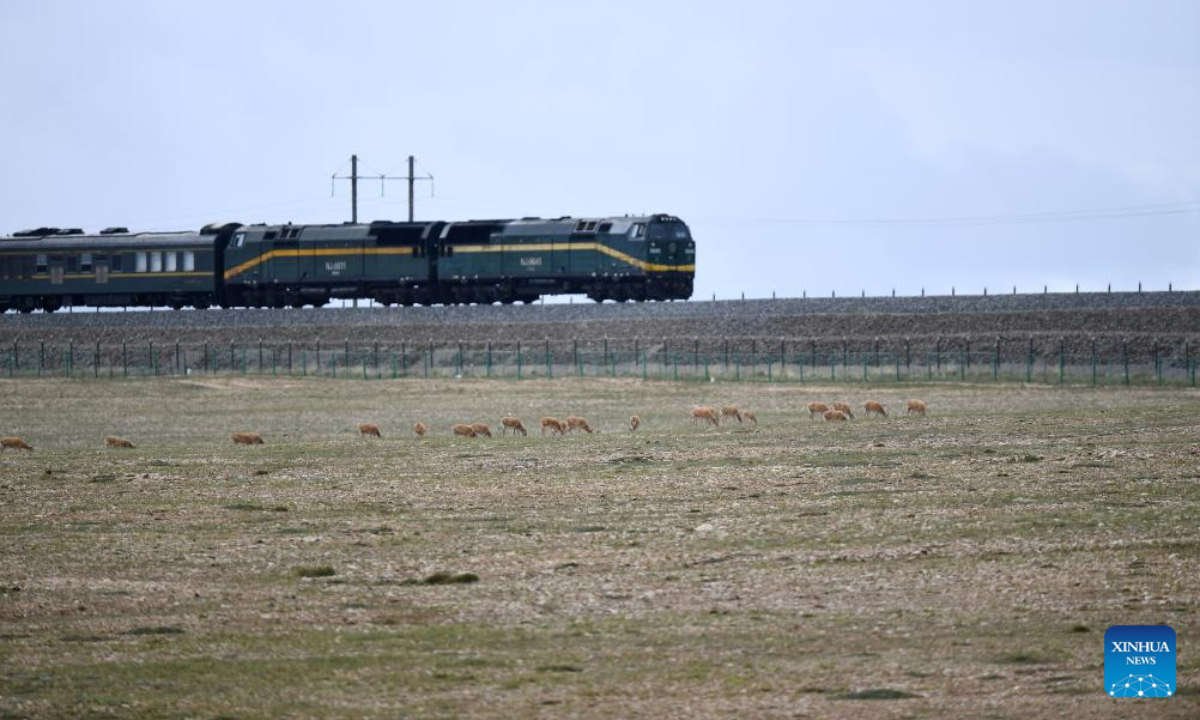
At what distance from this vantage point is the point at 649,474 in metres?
34.8

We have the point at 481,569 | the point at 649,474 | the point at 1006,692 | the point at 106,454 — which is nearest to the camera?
the point at 1006,692

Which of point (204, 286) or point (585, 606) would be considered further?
point (204, 286)

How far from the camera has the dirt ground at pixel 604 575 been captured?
53.8 ft

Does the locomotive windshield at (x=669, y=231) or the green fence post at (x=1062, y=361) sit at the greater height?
the locomotive windshield at (x=669, y=231)

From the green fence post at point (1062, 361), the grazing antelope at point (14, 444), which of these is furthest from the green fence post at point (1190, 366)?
the grazing antelope at point (14, 444)

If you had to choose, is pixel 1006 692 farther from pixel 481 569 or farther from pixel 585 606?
pixel 481 569

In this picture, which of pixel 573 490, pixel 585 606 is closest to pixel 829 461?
pixel 573 490

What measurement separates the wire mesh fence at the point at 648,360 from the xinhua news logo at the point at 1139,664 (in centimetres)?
5339

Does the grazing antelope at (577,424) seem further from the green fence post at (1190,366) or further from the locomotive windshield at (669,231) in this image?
the locomotive windshield at (669,231)

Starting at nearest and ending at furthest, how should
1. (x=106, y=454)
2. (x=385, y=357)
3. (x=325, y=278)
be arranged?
(x=106, y=454), (x=385, y=357), (x=325, y=278)

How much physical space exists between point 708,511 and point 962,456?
9.87 metres

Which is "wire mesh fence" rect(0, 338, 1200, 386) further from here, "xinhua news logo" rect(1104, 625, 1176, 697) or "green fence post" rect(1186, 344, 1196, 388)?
"xinhua news logo" rect(1104, 625, 1176, 697)

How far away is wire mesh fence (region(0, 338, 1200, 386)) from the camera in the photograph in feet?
243

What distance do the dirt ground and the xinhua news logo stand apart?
0.23m
